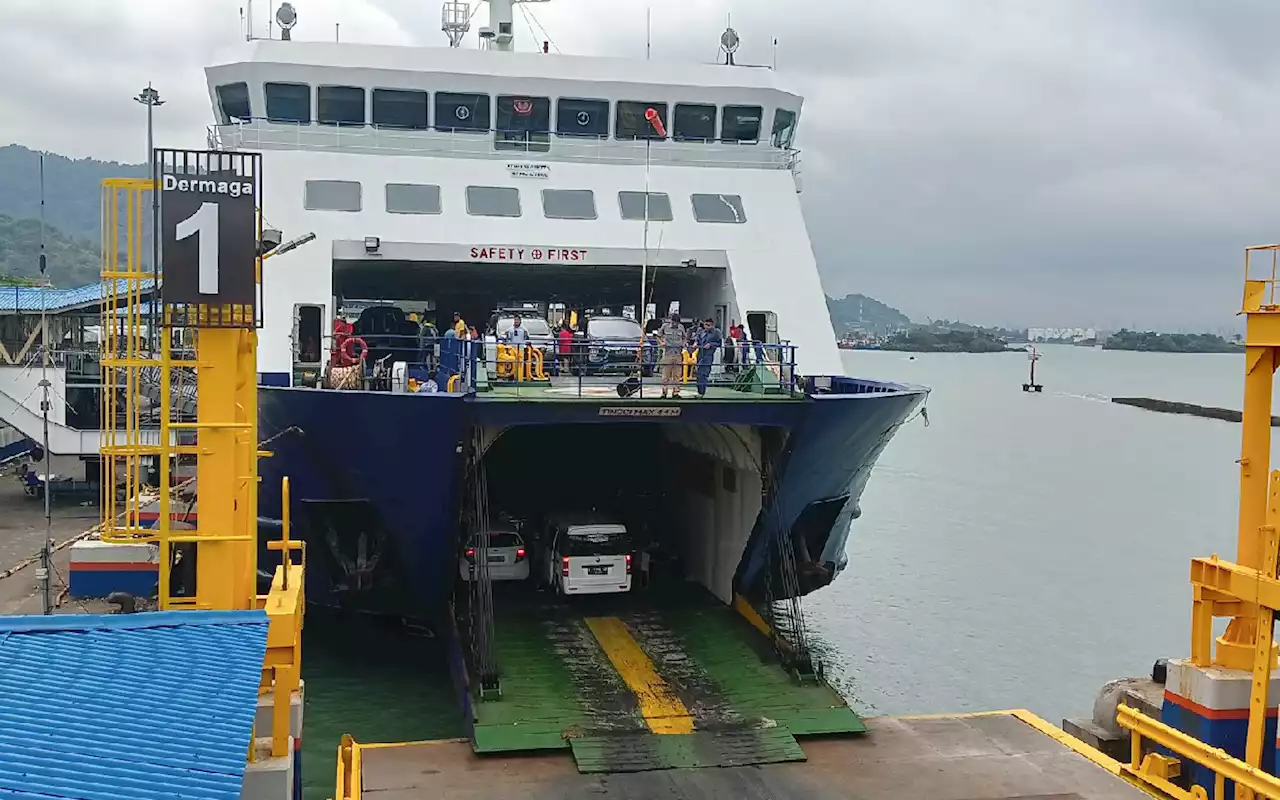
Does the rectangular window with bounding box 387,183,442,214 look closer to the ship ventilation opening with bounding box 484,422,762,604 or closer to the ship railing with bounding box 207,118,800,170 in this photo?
the ship railing with bounding box 207,118,800,170

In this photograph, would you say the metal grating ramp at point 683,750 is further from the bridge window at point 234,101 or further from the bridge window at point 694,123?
the bridge window at point 234,101

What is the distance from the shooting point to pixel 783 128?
1792 centimetres

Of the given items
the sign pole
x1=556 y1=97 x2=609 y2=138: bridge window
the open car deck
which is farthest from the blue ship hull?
x1=556 y1=97 x2=609 y2=138: bridge window

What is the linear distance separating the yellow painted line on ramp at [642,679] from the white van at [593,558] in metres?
0.43

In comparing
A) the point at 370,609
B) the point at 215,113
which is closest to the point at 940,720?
the point at 370,609

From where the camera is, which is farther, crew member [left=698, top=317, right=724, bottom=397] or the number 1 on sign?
crew member [left=698, top=317, right=724, bottom=397]

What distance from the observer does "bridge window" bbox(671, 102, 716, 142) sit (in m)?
17.3

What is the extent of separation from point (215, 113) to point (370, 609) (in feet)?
27.7

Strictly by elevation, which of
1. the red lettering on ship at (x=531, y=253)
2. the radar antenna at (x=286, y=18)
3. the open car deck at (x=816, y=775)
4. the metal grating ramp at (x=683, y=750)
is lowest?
the open car deck at (x=816, y=775)

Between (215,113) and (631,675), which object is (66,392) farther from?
(631,675)

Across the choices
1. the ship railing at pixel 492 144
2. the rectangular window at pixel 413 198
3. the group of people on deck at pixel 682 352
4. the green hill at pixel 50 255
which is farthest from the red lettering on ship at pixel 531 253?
the green hill at pixel 50 255

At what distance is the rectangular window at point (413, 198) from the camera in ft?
51.3

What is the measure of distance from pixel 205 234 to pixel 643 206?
9.50 metres

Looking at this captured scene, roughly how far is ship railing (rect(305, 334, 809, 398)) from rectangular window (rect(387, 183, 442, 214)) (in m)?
2.07
